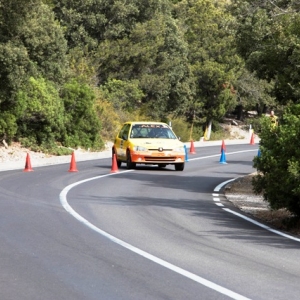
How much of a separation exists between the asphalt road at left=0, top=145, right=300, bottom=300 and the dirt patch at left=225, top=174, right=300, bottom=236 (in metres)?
0.49

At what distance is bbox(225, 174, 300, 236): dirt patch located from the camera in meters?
15.4

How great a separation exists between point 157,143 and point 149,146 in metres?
0.33

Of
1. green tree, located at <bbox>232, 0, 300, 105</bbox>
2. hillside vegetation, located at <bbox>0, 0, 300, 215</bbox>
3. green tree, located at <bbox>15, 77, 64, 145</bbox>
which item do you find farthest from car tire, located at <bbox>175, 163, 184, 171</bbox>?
green tree, located at <bbox>15, 77, 64, 145</bbox>

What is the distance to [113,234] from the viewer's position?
13.4 meters

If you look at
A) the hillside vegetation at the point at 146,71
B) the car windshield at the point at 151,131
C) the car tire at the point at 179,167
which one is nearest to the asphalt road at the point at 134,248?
the hillside vegetation at the point at 146,71

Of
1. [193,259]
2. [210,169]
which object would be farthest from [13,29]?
[193,259]

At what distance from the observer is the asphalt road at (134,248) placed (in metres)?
9.04

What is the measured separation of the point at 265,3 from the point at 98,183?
277 inches

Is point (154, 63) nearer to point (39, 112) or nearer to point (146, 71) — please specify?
point (146, 71)

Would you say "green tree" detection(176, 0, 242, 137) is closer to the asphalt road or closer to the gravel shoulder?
the gravel shoulder

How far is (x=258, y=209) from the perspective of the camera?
1869cm

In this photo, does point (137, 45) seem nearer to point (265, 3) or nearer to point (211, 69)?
point (211, 69)

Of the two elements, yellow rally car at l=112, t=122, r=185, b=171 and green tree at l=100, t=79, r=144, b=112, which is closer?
yellow rally car at l=112, t=122, r=185, b=171

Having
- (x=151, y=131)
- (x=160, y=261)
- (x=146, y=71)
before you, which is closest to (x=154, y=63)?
Answer: (x=146, y=71)
